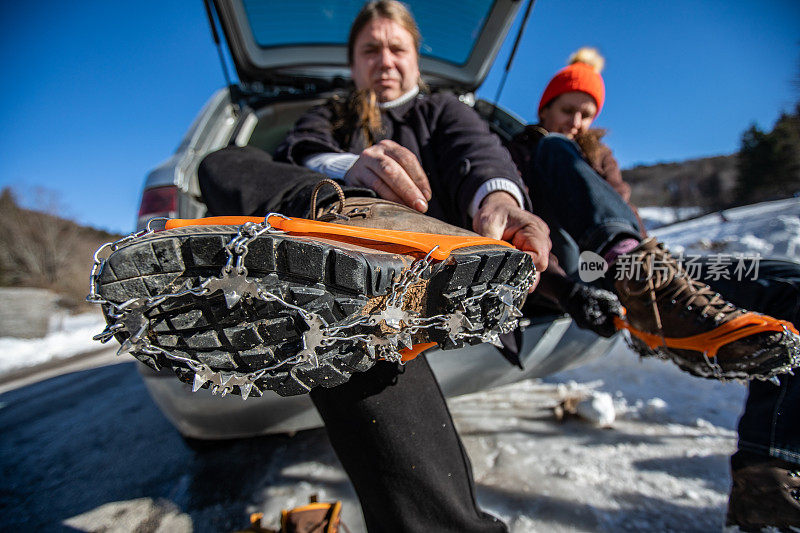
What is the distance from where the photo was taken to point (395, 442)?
64 cm

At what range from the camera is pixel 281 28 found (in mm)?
2191

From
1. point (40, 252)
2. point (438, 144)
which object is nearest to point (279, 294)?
point (438, 144)

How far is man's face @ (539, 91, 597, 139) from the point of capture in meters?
1.75

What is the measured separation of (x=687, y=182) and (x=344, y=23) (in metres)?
28.2

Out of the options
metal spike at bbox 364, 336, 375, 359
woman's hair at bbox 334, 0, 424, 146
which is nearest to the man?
metal spike at bbox 364, 336, 375, 359

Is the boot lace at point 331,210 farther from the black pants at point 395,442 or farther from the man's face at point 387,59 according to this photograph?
the man's face at point 387,59

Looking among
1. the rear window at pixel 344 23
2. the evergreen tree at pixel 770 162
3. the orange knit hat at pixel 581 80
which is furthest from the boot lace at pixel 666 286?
the evergreen tree at pixel 770 162

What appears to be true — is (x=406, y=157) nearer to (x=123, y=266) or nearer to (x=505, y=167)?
(x=505, y=167)

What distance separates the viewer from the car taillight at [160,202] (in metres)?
1.26

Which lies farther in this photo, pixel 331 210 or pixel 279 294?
pixel 331 210

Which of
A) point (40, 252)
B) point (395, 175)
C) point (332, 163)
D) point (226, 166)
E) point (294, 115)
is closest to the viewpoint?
point (395, 175)

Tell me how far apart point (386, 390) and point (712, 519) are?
1071 mm

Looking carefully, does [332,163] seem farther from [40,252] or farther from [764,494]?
[40,252]

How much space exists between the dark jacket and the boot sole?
45 centimetres
